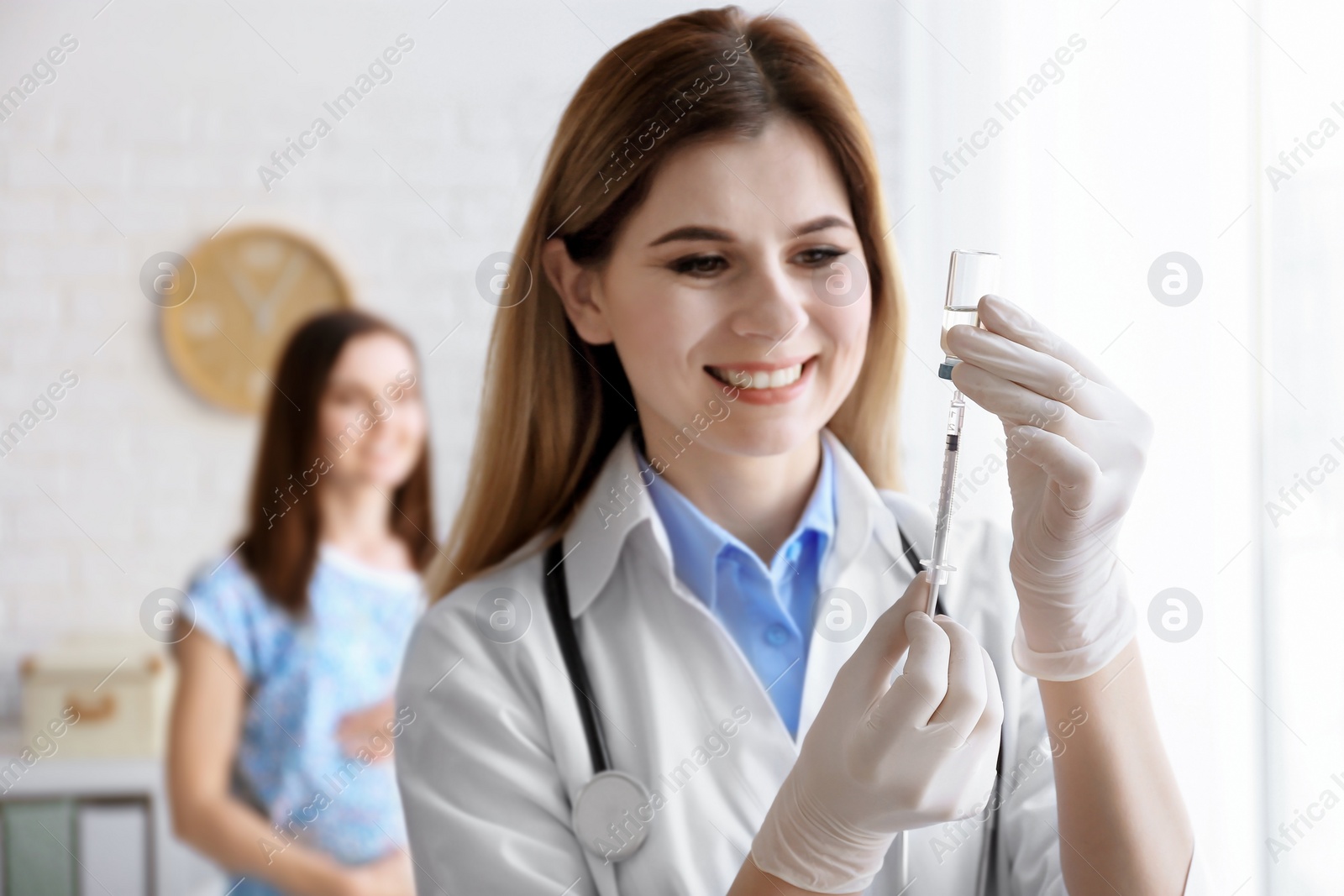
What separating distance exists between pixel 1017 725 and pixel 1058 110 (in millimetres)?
705

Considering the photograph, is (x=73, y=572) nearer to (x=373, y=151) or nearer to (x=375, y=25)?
(x=373, y=151)

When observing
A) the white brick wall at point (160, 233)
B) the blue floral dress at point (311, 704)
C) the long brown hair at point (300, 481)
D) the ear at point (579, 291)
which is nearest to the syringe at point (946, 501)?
the ear at point (579, 291)

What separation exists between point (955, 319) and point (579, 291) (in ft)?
1.32

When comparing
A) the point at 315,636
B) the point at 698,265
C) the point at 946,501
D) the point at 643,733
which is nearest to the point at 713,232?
the point at 698,265

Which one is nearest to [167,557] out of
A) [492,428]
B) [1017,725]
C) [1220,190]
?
[492,428]

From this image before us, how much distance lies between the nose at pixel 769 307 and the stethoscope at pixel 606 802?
282mm

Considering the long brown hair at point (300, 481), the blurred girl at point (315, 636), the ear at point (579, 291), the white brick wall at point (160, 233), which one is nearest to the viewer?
the ear at point (579, 291)

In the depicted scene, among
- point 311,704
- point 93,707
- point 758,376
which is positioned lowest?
point 93,707

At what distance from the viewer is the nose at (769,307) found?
3.03ft

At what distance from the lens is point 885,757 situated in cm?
77

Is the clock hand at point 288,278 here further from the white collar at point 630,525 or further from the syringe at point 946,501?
the syringe at point 946,501

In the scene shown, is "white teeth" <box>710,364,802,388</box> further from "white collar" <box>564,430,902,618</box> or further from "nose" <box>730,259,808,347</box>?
"white collar" <box>564,430,902,618</box>

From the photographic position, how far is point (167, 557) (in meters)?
2.39

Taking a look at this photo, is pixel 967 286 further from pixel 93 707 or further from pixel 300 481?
pixel 93 707
